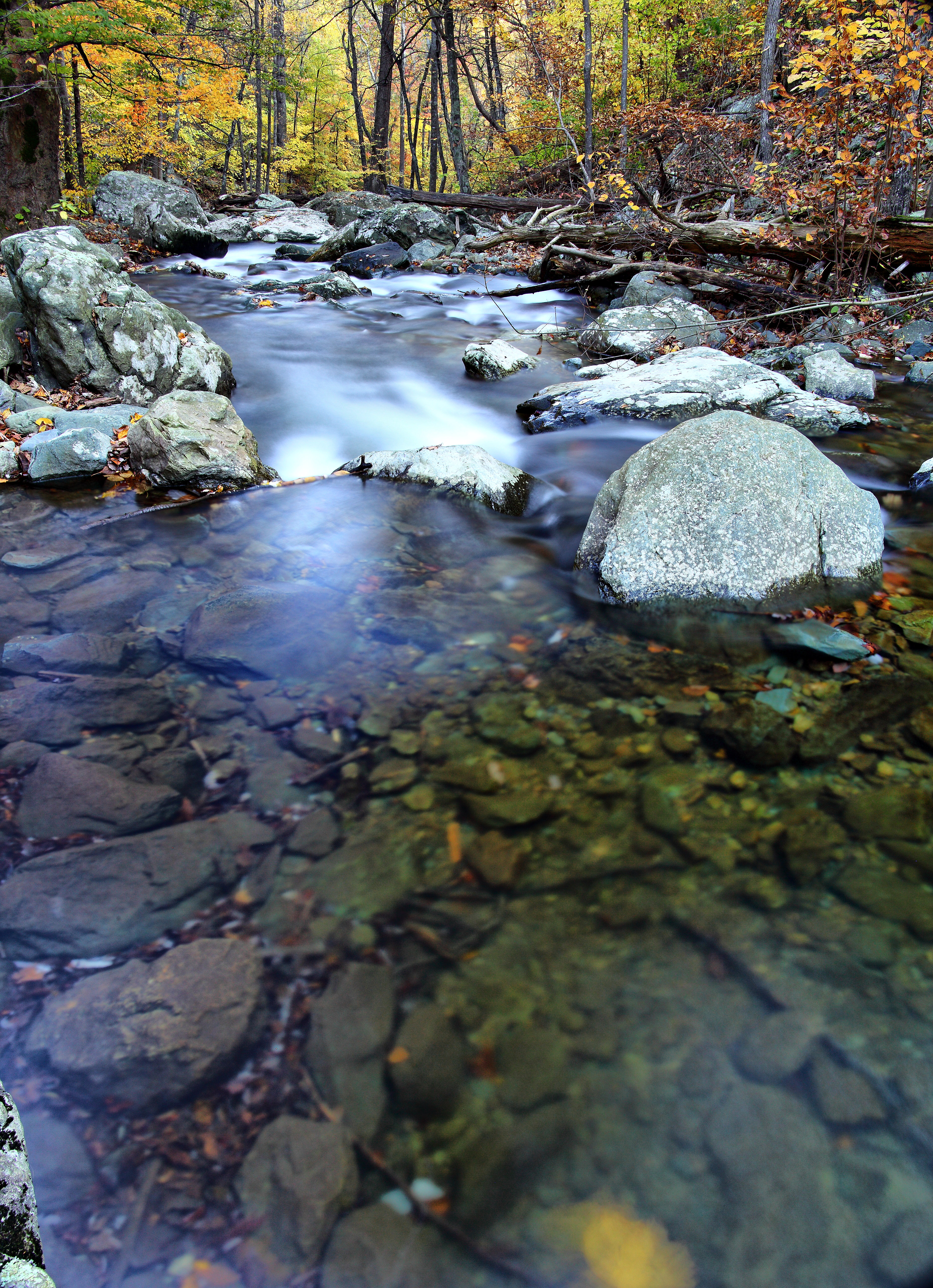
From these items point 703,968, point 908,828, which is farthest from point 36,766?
point 908,828

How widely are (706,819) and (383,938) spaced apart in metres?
1.36

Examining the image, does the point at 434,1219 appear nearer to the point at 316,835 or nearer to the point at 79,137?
the point at 316,835

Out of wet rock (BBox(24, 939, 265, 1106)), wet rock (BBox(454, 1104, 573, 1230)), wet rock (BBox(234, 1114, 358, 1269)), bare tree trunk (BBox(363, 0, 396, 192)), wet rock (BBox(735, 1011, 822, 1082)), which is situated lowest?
wet rock (BBox(454, 1104, 573, 1230))

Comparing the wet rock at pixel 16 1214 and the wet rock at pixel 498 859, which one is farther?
the wet rock at pixel 498 859

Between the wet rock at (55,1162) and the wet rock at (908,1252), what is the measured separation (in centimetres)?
196

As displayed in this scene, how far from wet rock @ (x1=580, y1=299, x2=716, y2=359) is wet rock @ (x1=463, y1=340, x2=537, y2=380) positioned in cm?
100

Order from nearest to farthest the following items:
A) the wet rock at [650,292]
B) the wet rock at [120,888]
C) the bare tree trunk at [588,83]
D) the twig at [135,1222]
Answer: the twig at [135,1222] < the wet rock at [120,888] < the wet rock at [650,292] < the bare tree trunk at [588,83]

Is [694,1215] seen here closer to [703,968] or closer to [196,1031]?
[703,968]

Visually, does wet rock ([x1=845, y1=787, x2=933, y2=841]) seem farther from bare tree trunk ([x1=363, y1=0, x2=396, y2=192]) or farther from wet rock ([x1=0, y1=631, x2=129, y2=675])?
bare tree trunk ([x1=363, y1=0, x2=396, y2=192])

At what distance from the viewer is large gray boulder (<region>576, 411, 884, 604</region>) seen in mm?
4230

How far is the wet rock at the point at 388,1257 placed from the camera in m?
1.73

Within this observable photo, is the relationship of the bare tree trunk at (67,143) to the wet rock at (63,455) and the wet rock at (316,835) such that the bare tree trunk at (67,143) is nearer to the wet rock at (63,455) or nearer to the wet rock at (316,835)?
the wet rock at (63,455)

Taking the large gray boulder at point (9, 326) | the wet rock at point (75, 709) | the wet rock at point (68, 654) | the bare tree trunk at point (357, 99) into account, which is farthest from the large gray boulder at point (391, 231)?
the wet rock at point (75, 709)

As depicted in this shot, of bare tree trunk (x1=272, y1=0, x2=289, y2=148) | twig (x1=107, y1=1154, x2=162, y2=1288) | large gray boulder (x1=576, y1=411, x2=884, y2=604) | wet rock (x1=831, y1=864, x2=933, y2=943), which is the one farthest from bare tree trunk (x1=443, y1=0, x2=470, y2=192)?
twig (x1=107, y1=1154, x2=162, y2=1288)
